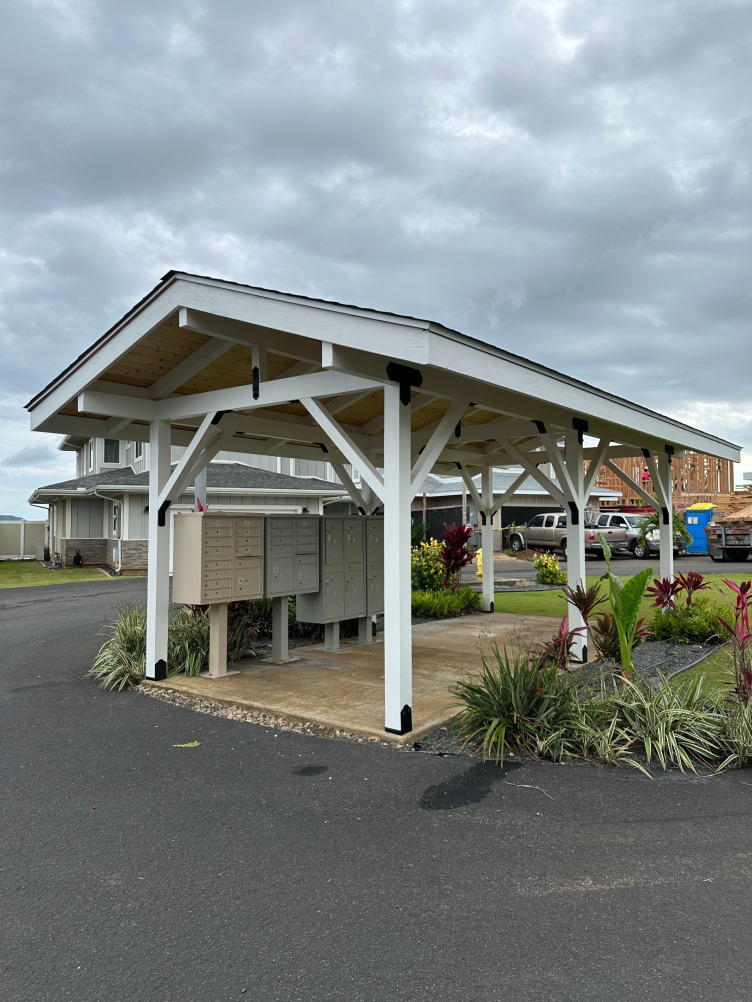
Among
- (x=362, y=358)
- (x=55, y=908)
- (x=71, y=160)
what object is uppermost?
(x=71, y=160)

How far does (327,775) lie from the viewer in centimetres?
458

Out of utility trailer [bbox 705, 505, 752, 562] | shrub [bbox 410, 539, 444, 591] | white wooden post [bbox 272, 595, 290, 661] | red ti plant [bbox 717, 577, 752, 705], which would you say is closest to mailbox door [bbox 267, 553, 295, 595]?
white wooden post [bbox 272, 595, 290, 661]

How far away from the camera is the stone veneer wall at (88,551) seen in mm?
24719

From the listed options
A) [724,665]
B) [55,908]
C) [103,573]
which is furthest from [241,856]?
[103,573]

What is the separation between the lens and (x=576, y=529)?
8.30 meters

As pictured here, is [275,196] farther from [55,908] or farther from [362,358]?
[55,908]

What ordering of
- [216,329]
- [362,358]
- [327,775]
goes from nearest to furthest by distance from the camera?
[327,775], [362,358], [216,329]

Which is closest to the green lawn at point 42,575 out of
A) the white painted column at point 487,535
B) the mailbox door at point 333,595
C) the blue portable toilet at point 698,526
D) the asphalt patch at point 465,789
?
the white painted column at point 487,535

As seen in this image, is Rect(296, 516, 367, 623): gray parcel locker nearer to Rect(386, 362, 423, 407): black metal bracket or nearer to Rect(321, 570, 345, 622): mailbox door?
Rect(321, 570, 345, 622): mailbox door

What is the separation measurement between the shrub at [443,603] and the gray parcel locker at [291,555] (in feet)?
14.5

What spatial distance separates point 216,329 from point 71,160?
720 cm

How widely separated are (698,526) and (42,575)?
81.8 feet

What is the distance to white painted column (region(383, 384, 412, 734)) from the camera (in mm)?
5305

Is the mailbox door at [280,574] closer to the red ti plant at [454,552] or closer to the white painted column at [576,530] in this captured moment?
the white painted column at [576,530]
